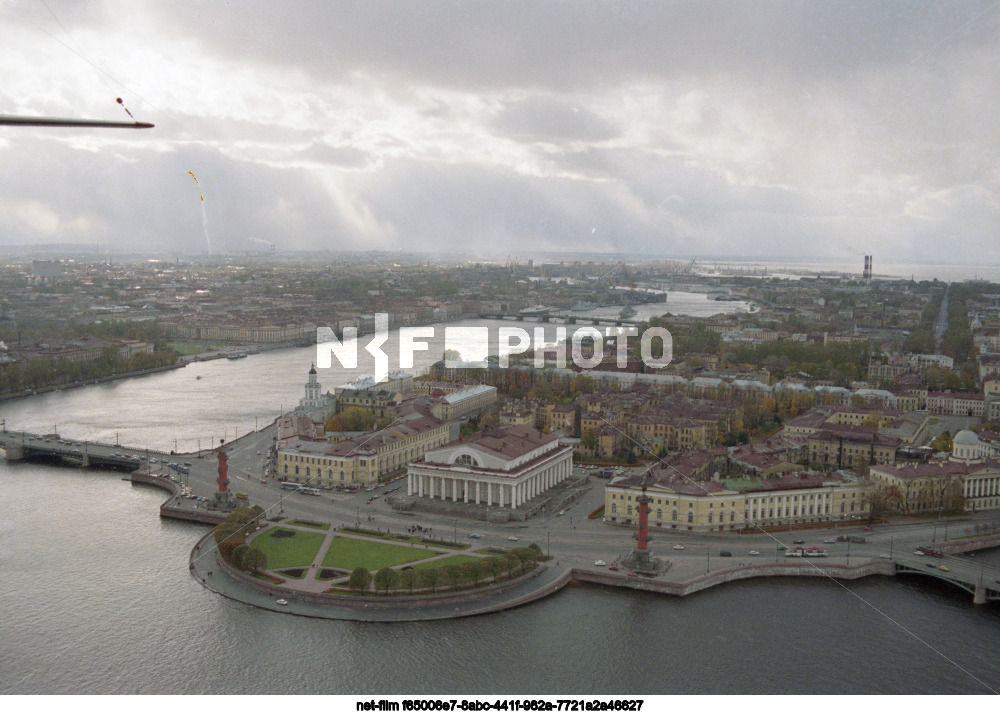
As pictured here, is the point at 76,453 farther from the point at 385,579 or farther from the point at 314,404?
the point at 385,579

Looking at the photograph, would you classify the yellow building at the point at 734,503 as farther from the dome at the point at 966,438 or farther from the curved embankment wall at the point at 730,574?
the dome at the point at 966,438

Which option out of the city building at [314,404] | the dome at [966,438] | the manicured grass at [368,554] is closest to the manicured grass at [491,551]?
the manicured grass at [368,554]

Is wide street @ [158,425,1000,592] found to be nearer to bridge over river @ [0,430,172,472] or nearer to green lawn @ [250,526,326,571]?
green lawn @ [250,526,326,571]

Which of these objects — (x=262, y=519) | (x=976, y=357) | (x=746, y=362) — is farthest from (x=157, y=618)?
(x=976, y=357)

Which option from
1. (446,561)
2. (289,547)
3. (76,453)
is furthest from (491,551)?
(76,453)

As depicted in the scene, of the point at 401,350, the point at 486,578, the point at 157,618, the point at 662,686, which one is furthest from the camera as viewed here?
the point at 401,350

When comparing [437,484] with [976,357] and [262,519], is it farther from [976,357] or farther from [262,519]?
[976,357]

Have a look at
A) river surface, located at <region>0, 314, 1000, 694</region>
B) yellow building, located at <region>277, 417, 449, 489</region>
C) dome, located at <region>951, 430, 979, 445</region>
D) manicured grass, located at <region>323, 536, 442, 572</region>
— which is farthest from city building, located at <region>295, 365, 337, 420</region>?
dome, located at <region>951, 430, 979, 445</region>
